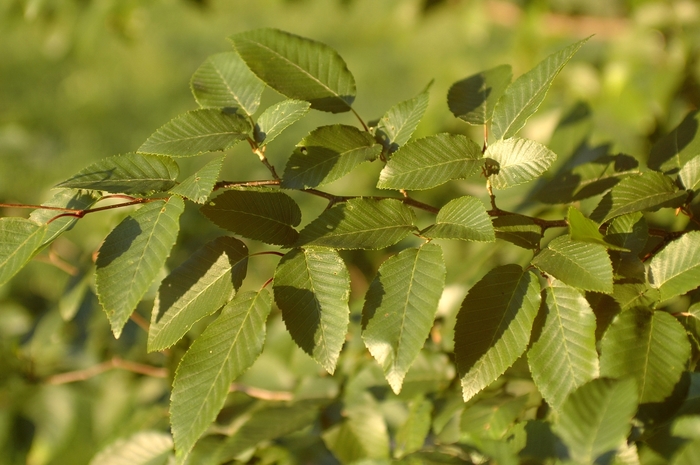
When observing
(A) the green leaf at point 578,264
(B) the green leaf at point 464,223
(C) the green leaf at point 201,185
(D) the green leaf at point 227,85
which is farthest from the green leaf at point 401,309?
(D) the green leaf at point 227,85

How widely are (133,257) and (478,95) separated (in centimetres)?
55

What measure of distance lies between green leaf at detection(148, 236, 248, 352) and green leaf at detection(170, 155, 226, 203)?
10 cm

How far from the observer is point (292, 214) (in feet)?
2.81

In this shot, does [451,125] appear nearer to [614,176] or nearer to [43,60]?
[614,176]

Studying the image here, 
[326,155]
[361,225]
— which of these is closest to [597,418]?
[361,225]

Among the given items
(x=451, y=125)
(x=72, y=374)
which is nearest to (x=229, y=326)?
(x=72, y=374)

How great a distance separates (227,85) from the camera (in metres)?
0.99

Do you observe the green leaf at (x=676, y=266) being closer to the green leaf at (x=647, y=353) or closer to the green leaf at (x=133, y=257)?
the green leaf at (x=647, y=353)

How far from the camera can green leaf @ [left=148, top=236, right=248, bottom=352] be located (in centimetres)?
83

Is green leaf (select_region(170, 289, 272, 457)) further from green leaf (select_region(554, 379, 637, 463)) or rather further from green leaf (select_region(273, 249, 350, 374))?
green leaf (select_region(554, 379, 637, 463))

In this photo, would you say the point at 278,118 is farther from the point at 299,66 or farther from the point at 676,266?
the point at 676,266

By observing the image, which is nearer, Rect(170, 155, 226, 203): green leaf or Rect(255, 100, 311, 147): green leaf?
Rect(170, 155, 226, 203): green leaf

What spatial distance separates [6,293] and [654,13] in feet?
7.00

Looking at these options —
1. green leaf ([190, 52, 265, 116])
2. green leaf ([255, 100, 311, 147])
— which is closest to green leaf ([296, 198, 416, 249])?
green leaf ([255, 100, 311, 147])
